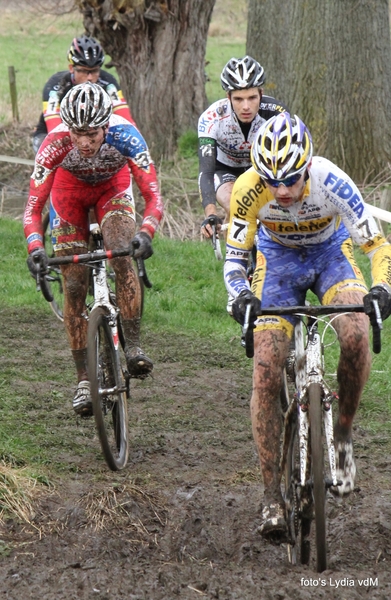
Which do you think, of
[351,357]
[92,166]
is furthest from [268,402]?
[92,166]

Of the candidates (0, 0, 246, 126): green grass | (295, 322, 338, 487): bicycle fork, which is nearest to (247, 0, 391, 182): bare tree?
(0, 0, 246, 126): green grass

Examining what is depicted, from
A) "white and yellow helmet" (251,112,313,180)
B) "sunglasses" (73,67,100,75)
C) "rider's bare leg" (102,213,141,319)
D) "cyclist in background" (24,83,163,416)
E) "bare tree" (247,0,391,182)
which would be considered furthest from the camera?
"bare tree" (247,0,391,182)

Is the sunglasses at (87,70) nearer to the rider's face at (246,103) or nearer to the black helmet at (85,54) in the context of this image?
the black helmet at (85,54)

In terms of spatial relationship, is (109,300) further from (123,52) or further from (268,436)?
(123,52)

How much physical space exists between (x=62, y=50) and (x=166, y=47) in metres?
18.3

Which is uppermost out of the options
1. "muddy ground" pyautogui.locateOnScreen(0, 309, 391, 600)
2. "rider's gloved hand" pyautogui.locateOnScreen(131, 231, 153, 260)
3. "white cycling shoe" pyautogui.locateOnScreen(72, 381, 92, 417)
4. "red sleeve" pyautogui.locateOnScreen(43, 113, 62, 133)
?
"red sleeve" pyautogui.locateOnScreen(43, 113, 62, 133)

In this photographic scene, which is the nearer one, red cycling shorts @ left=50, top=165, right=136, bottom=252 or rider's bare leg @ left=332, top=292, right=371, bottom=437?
rider's bare leg @ left=332, top=292, right=371, bottom=437

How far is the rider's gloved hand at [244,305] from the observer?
456 centimetres

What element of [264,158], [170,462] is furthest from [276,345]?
[170,462]

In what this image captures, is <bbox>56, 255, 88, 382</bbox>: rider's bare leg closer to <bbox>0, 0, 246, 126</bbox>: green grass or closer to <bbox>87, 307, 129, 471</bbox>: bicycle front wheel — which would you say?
<bbox>87, 307, 129, 471</bbox>: bicycle front wheel

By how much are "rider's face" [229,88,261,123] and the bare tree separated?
17.7ft

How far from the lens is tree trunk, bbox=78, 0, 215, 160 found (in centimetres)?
1526

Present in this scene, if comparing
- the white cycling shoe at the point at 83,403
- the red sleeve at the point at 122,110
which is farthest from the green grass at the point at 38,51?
the white cycling shoe at the point at 83,403

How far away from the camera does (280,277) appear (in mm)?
5266
